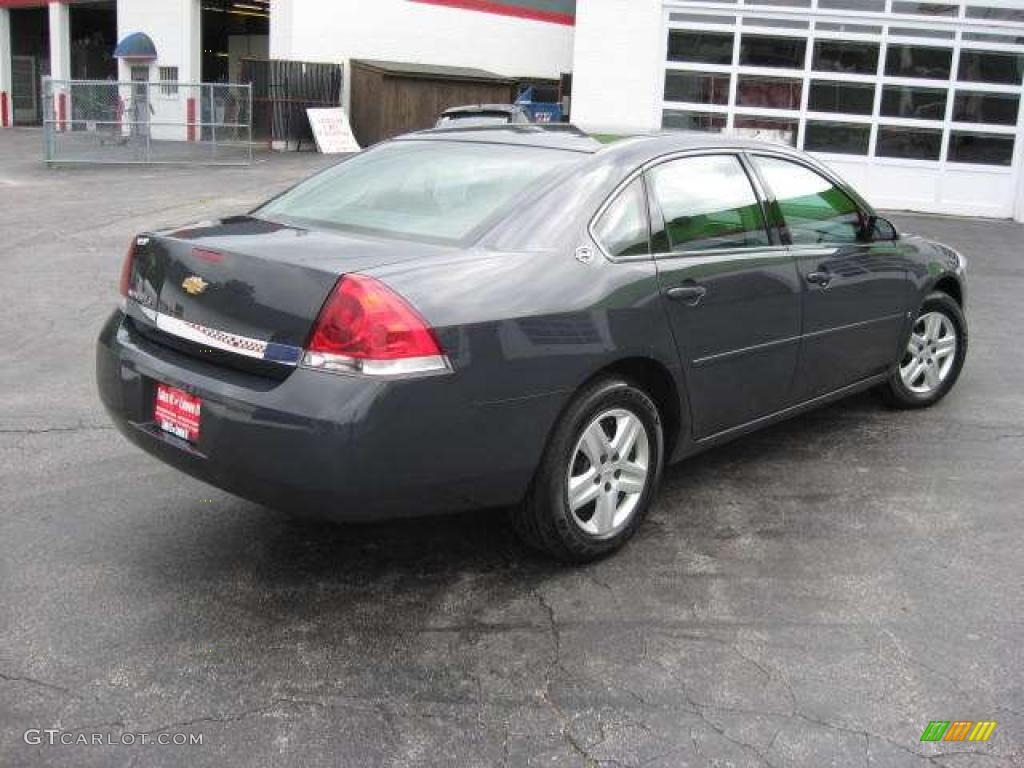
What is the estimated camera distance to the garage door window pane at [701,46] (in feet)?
51.3

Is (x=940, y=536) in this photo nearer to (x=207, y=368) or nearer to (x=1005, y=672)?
(x=1005, y=672)

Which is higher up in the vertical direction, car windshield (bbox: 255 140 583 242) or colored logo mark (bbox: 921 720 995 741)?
car windshield (bbox: 255 140 583 242)

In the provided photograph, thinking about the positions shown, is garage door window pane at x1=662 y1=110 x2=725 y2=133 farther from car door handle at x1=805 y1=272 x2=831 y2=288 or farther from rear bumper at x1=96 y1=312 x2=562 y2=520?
rear bumper at x1=96 y1=312 x2=562 y2=520

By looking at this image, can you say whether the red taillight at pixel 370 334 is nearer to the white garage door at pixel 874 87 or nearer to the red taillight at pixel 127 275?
the red taillight at pixel 127 275

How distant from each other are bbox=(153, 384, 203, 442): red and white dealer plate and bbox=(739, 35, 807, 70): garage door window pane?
1383 cm

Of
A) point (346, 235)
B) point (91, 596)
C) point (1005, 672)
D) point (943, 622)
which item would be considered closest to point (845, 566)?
point (943, 622)

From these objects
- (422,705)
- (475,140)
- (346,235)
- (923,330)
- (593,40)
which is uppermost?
(593,40)

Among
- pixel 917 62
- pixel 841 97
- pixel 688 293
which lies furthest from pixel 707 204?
pixel 917 62

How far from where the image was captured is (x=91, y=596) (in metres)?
3.53

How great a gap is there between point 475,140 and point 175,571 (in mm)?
2079

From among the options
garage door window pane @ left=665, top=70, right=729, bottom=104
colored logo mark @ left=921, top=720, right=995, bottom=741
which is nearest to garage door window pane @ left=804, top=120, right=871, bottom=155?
garage door window pane @ left=665, top=70, right=729, bottom=104

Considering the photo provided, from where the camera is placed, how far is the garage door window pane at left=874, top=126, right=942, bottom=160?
52.0 ft

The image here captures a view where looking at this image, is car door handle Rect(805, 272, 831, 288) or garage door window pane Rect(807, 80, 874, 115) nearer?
car door handle Rect(805, 272, 831, 288)

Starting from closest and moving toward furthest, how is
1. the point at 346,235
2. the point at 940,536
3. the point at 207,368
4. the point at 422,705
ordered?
the point at 422,705, the point at 207,368, the point at 346,235, the point at 940,536
